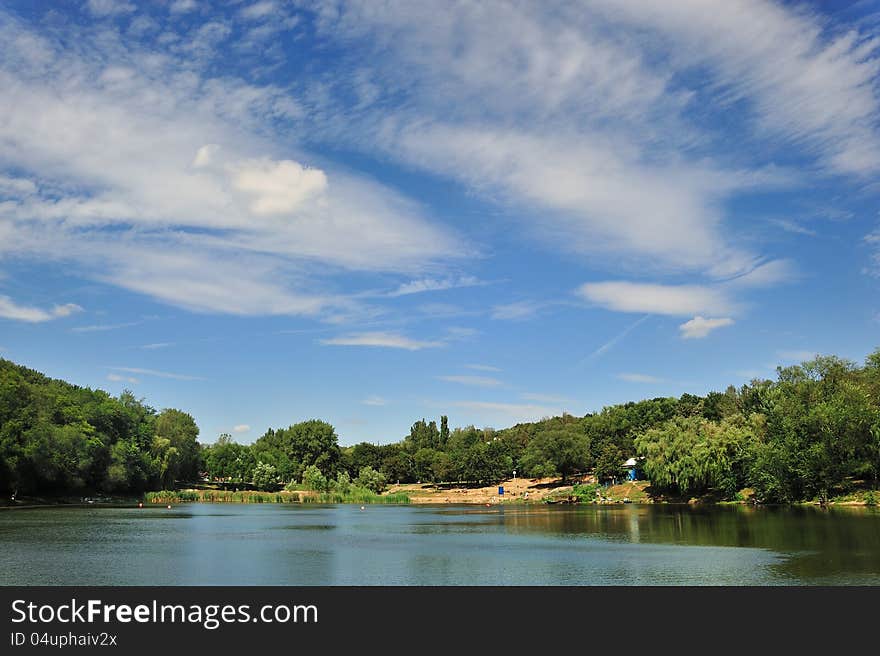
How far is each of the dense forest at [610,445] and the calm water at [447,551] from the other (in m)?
14.6

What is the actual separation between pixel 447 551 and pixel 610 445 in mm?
83752

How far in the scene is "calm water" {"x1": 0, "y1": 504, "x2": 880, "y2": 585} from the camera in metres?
30.5

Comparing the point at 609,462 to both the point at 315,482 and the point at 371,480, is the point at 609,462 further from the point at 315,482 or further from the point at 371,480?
the point at 315,482

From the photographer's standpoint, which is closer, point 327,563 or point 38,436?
point 327,563

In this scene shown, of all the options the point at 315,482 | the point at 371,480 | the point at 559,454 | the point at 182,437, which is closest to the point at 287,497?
the point at 315,482

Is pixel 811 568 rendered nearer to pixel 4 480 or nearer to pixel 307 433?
pixel 4 480

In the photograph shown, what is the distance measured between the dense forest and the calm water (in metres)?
14.6

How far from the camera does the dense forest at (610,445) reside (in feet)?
254

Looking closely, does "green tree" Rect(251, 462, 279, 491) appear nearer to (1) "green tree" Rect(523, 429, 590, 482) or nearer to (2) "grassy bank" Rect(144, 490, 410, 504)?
(2) "grassy bank" Rect(144, 490, 410, 504)

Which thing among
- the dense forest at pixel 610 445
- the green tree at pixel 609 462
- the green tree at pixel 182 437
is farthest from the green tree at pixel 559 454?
the green tree at pixel 182 437
